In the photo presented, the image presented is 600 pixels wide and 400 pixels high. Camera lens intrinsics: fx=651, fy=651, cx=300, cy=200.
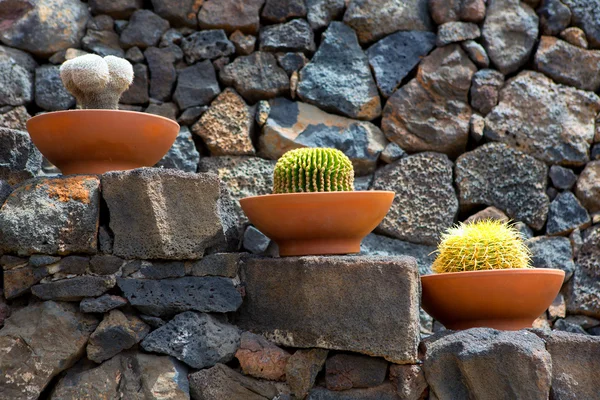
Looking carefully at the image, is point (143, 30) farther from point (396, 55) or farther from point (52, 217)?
point (52, 217)

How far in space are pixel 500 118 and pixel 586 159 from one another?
1.84 ft

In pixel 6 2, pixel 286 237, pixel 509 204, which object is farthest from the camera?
pixel 509 204

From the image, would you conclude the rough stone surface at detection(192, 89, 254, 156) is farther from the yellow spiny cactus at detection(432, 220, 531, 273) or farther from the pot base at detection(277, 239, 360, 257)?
the yellow spiny cactus at detection(432, 220, 531, 273)

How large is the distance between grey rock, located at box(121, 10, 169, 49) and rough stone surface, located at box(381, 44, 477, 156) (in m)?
1.32

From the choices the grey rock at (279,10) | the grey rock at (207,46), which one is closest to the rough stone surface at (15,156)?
the grey rock at (207,46)

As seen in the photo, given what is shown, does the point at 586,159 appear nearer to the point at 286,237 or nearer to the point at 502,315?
the point at 502,315

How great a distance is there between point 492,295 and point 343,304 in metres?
0.53

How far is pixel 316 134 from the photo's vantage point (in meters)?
3.53

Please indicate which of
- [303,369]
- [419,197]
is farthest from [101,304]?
[419,197]

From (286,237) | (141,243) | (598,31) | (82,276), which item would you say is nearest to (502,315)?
(286,237)

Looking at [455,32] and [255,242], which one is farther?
[455,32]

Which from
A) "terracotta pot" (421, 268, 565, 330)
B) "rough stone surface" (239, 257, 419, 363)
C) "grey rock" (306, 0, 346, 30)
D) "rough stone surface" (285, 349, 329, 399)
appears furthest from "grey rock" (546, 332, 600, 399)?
"grey rock" (306, 0, 346, 30)

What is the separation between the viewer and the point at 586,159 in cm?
371

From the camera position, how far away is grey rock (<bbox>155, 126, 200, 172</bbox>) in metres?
3.40
